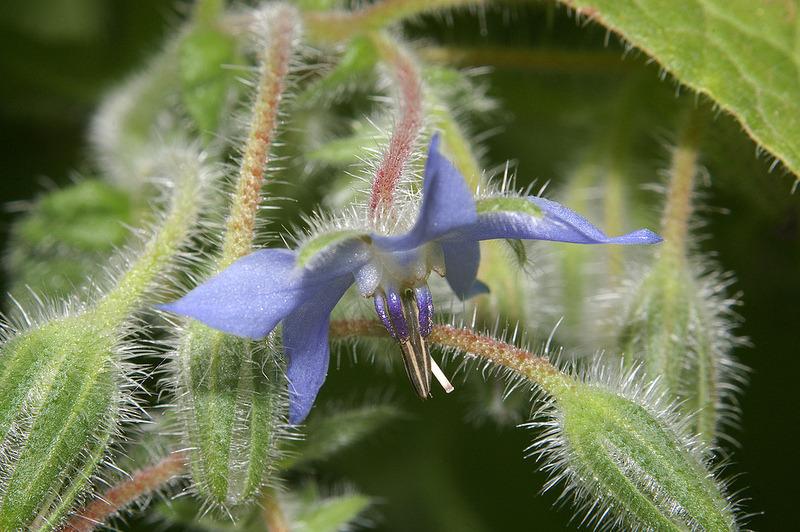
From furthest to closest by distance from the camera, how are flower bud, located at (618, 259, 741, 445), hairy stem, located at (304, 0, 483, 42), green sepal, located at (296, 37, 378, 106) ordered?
hairy stem, located at (304, 0, 483, 42)
green sepal, located at (296, 37, 378, 106)
flower bud, located at (618, 259, 741, 445)

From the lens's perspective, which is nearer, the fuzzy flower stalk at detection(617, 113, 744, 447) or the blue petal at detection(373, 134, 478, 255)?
the blue petal at detection(373, 134, 478, 255)

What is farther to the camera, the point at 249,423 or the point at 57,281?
the point at 57,281

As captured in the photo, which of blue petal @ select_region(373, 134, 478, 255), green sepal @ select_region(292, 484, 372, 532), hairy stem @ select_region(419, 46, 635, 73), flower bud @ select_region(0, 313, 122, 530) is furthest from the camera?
hairy stem @ select_region(419, 46, 635, 73)

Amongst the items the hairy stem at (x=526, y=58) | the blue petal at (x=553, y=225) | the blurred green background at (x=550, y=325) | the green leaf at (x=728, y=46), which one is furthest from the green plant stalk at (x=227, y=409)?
the hairy stem at (x=526, y=58)

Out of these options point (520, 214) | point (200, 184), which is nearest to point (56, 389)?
point (200, 184)

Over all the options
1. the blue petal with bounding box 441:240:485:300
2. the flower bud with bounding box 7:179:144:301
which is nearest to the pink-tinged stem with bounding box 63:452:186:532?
the blue petal with bounding box 441:240:485:300

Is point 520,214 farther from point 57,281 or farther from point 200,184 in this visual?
point 57,281

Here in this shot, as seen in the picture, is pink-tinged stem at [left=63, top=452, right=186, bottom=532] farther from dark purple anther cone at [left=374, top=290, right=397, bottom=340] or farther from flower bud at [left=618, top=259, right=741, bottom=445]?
flower bud at [left=618, top=259, right=741, bottom=445]

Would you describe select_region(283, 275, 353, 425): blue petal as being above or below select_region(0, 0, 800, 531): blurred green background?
above
